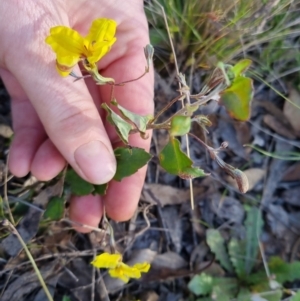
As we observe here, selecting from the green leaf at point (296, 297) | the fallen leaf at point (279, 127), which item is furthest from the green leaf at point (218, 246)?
the fallen leaf at point (279, 127)

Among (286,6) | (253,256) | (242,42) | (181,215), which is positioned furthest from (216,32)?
(253,256)

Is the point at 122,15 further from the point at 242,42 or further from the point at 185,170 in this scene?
the point at 185,170

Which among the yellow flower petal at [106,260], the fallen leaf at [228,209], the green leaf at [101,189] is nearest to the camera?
the yellow flower petal at [106,260]

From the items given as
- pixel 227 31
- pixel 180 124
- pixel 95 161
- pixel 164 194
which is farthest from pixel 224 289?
pixel 180 124

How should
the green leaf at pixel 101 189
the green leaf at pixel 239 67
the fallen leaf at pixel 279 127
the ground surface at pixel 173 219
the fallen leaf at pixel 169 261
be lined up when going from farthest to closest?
the fallen leaf at pixel 279 127
the fallen leaf at pixel 169 261
the ground surface at pixel 173 219
the green leaf at pixel 101 189
the green leaf at pixel 239 67

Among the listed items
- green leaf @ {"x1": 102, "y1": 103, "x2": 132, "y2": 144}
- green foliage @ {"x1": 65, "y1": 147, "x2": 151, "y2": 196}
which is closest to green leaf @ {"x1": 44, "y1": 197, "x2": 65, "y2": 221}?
green foliage @ {"x1": 65, "y1": 147, "x2": 151, "y2": 196}

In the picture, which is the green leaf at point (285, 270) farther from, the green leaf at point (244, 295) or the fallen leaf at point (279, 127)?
the fallen leaf at point (279, 127)

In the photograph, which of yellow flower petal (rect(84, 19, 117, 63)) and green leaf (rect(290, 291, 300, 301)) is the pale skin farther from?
green leaf (rect(290, 291, 300, 301))
